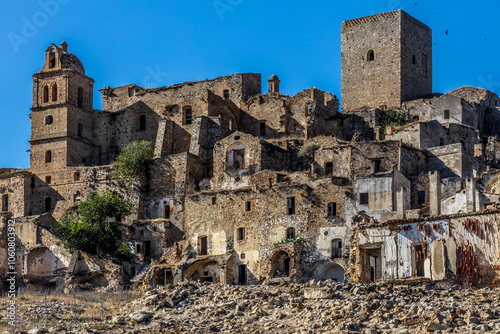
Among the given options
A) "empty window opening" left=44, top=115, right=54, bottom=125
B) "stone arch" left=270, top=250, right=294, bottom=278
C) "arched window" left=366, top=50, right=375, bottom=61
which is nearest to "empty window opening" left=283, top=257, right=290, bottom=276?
"stone arch" left=270, top=250, right=294, bottom=278

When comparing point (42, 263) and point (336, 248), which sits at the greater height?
point (336, 248)

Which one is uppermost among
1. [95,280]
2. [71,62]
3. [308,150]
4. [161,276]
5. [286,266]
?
[71,62]

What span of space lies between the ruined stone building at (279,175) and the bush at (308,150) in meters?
0.09

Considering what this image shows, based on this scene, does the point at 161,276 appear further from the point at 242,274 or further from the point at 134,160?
the point at 134,160

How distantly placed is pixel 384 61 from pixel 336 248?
2538cm

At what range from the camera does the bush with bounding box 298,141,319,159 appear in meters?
65.6

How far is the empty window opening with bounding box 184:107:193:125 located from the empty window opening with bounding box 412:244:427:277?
32090 mm

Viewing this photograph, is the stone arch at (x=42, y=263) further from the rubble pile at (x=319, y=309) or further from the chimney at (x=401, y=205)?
the chimney at (x=401, y=205)

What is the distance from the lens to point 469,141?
68.4m

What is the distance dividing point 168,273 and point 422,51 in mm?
31253

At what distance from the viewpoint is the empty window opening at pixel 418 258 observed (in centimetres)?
4438

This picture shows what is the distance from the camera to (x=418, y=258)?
1761 inches

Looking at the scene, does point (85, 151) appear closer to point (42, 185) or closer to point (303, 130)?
point (42, 185)

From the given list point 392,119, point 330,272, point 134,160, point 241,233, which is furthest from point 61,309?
point 392,119
